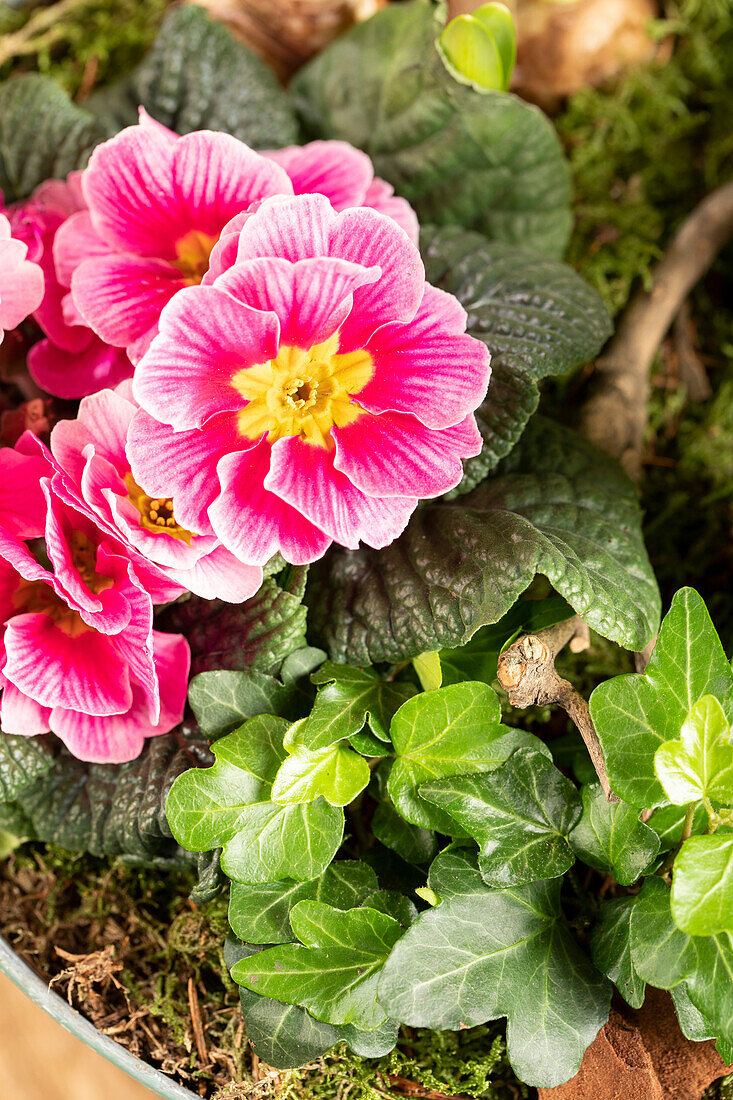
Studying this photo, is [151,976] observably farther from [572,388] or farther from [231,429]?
[572,388]

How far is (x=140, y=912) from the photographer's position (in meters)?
0.88

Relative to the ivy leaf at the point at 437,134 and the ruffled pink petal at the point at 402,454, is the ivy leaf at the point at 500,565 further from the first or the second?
the ivy leaf at the point at 437,134

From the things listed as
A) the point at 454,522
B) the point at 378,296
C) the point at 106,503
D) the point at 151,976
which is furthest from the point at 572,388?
the point at 151,976

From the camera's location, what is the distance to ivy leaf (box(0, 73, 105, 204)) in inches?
38.4

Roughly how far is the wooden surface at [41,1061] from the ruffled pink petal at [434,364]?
2.42ft

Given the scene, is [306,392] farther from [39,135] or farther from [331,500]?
[39,135]

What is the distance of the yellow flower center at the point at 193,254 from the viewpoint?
2.50ft

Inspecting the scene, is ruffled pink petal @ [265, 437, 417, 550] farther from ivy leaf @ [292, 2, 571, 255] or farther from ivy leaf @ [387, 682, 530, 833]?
ivy leaf @ [292, 2, 571, 255]

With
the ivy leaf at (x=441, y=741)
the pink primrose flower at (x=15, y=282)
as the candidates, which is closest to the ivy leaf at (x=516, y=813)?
the ivy leaf at (x=441, y=741)

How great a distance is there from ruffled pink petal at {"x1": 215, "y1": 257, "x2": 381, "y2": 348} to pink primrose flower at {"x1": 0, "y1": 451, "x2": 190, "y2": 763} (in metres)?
0.19

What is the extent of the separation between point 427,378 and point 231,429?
0.14 metres

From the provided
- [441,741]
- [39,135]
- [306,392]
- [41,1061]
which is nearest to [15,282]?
[306,392]

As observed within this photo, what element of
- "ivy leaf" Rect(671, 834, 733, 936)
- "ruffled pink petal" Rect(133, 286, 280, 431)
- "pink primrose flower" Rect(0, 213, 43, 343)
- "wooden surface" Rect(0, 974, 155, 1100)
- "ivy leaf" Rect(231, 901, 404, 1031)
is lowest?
"wooden surface" Rect(0, 974, 155, 1100)

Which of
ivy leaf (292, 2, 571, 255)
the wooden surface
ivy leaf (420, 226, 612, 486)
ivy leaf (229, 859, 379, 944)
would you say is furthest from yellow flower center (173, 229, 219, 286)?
the wooden surface
